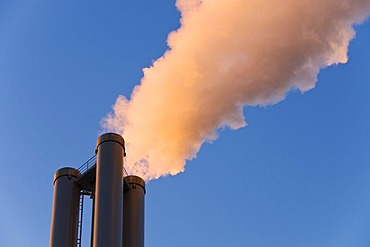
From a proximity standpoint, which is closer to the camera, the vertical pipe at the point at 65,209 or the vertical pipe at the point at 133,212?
the vertical pipe at the point at 65,209

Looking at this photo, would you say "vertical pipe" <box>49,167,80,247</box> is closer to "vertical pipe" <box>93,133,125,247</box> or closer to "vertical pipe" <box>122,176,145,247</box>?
"vertical pipe" <box>93,133,125,247</box>

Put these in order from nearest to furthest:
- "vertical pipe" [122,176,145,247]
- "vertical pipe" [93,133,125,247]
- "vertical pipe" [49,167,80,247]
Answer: "vertical pipe" [93,133,125,247] < "vertical pipe" [49,167,80,247] < "vertical pipe" [122,176,145,247]

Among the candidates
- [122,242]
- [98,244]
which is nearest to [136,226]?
[122,242]

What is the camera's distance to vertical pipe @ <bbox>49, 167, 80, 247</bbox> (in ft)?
124

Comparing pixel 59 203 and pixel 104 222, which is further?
pixel 59 203

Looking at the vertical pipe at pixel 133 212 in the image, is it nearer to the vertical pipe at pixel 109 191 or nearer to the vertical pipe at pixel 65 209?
the vertical pipe at pixel 109 191

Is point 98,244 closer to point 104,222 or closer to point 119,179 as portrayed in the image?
point 104,222

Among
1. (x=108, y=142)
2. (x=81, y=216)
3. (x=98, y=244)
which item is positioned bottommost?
(x=98, y=244)

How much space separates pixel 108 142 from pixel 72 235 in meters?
5.34

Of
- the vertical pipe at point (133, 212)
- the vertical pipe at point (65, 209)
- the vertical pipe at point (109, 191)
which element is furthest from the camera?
the vertical pipe at point (133, 212)

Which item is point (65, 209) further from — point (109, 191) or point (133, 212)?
point (133, 212)

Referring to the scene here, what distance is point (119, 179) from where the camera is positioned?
3759 centimetres

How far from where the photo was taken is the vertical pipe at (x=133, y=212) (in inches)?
1487

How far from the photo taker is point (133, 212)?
39.0 metres
